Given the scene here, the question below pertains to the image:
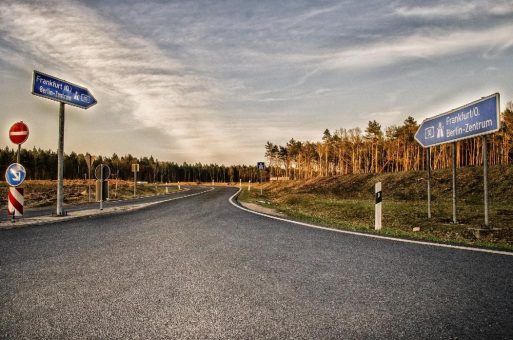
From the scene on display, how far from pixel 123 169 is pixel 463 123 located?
6960 inches

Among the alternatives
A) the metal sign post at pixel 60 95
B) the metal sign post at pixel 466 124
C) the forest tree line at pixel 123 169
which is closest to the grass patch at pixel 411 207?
the metal sign post at pixel 466 124

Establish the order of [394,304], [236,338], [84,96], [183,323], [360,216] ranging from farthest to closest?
[360,216], [84,96], [394,304], [183,323], [236,338]

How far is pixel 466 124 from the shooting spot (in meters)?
9.17

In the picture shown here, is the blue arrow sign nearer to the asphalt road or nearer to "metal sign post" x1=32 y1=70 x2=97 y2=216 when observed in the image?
"metal sign post" x1=32 y1=70 x2=97 y2=216

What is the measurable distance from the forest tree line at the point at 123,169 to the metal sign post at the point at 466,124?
3985 inches

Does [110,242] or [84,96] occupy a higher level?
[84,96]

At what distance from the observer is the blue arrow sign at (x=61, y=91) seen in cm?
1062

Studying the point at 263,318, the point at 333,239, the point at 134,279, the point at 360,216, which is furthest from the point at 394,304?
the point at 360,216

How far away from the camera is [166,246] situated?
20.2ft

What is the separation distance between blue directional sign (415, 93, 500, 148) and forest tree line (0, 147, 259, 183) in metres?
101

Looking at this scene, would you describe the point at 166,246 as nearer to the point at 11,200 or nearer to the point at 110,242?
the point at 110,242

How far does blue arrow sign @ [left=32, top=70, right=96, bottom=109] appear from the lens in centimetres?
1062

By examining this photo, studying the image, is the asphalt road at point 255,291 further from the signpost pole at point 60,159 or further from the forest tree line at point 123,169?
the forest tree line at point 123,169

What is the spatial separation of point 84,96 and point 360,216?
45.7 feet
